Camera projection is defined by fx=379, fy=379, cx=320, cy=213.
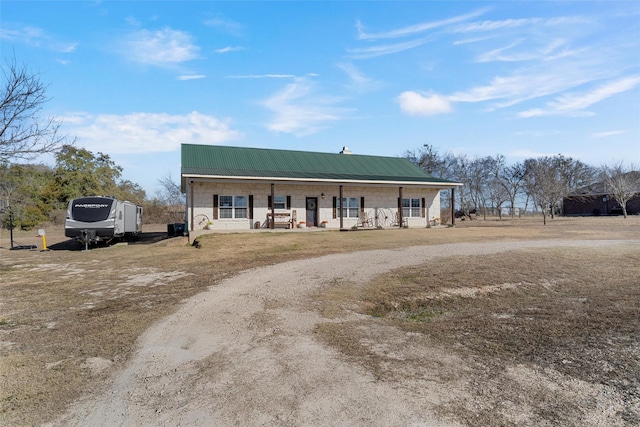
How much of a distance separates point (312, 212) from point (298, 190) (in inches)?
64.8

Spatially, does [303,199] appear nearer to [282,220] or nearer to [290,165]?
[282,220]

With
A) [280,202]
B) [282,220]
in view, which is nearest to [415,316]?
[282,220]

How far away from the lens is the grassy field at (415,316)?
3.54 meters

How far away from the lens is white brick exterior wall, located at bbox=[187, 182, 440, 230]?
20891 mm

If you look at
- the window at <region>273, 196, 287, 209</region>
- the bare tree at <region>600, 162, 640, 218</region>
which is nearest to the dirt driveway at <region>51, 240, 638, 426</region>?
the window at <region>273, 196, 287, 209</region>

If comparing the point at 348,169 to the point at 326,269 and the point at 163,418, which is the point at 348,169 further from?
the point at 163,418

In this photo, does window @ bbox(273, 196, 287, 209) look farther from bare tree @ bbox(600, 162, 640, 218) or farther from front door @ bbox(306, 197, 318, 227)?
bare tree @ bbox(600, 162, 640, 218)

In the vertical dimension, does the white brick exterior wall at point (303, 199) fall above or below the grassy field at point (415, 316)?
above

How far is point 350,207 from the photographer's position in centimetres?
2447

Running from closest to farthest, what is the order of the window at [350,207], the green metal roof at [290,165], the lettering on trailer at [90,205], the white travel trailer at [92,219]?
the white travel trailer at [92,219] → the lettering on trailer at [90,205] → the green metal roof at [290,165] → the window at [350,207]

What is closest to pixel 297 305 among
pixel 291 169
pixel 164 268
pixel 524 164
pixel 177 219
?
pixel 164 268

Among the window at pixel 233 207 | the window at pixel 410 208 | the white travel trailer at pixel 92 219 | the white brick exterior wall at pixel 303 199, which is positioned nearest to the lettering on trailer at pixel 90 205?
the white travel trailer at pixel 92 219

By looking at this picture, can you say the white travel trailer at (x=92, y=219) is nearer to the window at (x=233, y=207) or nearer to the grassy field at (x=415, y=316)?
the window at (x=233, y=207)

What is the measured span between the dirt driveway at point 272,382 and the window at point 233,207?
15.8m
